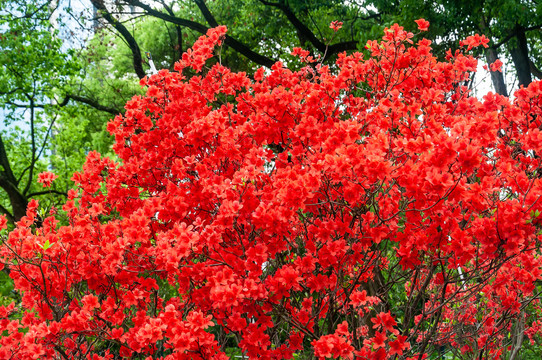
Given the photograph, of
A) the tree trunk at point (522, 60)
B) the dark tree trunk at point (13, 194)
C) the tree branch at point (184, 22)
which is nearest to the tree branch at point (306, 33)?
the tree branch at point (184, 22)

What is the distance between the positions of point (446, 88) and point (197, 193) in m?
2.48

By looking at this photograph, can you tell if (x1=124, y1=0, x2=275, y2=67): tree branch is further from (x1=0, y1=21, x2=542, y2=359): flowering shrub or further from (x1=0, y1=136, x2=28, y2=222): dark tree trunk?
(x1=0, y1=21, x2=542, y2=359): flowering shrub

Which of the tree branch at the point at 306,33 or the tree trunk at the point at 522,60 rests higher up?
the tree branch at the point at 306,33

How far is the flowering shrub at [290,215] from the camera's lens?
9.29ft

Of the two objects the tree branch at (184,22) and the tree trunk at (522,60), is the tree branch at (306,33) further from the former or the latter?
the tree trunk at (522,60)

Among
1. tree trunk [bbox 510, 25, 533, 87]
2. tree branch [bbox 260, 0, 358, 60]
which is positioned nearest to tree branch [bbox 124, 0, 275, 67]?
tree branch [bbox 260, 0, 358, 60]

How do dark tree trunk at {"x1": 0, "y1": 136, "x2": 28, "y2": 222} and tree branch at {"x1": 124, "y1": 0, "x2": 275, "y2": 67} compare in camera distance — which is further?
tree branch at {"x1": 124, "y1": 0, "x2": 275, "y2": 67}

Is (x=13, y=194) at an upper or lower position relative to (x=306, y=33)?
lower

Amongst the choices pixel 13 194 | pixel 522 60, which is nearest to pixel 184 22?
pixel 13 194

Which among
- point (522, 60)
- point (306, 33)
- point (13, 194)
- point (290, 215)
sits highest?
point (306, 33)

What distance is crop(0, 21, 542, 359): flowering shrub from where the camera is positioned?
2830 millimetres

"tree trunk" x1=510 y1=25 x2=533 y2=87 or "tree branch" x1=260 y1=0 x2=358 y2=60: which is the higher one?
"tree branch" x1=260 y1=0 x2=358 y2=60

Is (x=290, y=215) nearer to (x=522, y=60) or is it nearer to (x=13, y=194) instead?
(x=13, y=194)

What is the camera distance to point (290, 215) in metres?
2.89
